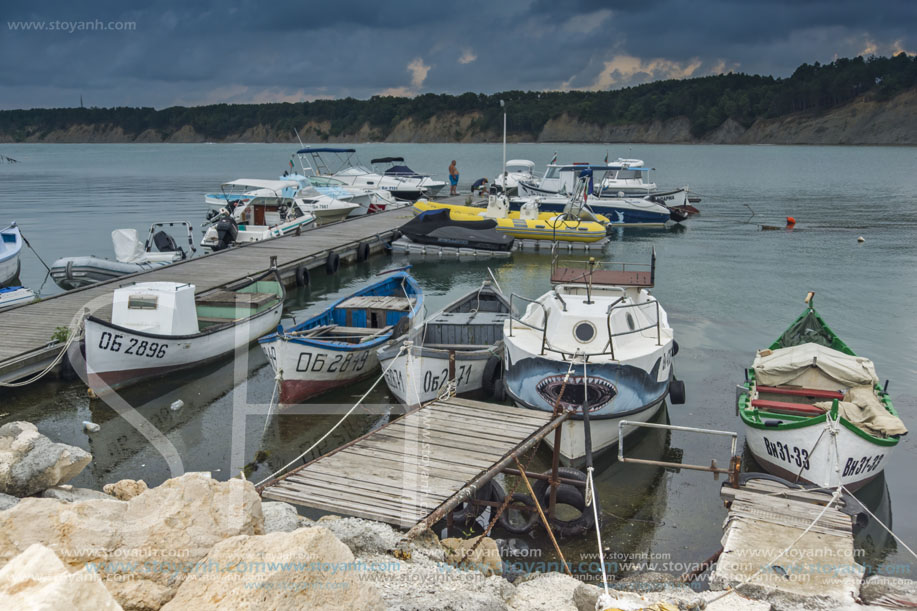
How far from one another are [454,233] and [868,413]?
23.6 m

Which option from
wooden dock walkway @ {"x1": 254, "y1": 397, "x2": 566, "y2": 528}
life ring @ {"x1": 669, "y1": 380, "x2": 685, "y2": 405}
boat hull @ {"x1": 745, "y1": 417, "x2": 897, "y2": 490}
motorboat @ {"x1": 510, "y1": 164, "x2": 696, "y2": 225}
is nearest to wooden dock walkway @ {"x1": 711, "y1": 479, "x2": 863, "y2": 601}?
boat hull @ {"x1": 745, "y1": 417, "x2": 897, "y2": 490}

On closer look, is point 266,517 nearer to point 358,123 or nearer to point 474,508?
point 474,508

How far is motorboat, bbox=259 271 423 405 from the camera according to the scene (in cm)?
1377

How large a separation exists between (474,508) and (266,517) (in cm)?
371

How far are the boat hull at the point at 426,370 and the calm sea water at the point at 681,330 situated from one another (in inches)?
36.9

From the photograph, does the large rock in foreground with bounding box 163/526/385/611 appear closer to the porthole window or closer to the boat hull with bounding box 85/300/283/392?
the porthole window

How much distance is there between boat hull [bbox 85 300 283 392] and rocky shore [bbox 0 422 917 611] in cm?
582

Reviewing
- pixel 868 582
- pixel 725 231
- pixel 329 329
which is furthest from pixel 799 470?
pixel 725 231

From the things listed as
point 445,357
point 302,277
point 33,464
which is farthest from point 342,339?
point 302,277

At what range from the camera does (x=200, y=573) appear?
5016mm

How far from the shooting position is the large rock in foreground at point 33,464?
739 cm

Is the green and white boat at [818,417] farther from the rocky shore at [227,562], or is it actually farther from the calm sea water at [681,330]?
the rocky shore at [227,562]

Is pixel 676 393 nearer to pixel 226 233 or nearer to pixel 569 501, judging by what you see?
pixel 569 501

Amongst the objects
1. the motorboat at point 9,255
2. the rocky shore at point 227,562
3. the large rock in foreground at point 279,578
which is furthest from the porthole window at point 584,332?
the motorboat at point 9,255
